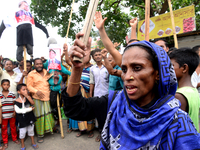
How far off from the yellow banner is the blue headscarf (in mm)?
4861

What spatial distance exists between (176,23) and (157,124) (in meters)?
5.37

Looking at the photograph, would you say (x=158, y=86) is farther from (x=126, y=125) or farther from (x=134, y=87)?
(x=126, y=125)

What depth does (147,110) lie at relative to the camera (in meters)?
0.89

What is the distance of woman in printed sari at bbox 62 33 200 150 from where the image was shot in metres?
0.81

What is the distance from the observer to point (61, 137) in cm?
368

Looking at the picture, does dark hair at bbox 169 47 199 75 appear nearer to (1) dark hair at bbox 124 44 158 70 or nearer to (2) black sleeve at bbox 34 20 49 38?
(1) dark hair at bbox 124 44 158 70

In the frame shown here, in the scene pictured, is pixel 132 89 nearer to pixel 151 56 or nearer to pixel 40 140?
pixel 151 56

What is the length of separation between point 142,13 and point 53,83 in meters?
8.61

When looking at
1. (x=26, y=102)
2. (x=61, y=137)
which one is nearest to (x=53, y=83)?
(x=26, y=102)

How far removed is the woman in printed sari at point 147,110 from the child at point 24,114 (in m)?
2.84

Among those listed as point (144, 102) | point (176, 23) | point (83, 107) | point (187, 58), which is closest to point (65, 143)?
point (83, 107)

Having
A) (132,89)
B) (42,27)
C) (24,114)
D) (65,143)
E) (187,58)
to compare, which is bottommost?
(65,143)

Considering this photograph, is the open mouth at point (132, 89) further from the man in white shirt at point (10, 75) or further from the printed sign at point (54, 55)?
the man in white shirt at point (10, 75)

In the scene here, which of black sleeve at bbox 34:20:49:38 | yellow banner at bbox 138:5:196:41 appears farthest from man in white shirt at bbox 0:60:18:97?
yellow banner at bbox 138:5:196:41
